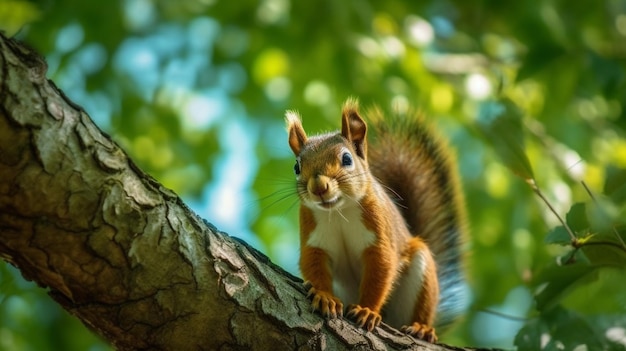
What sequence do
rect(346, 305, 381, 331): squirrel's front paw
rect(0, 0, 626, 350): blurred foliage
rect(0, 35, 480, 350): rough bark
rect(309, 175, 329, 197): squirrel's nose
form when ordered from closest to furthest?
rect(0, 35, 480, 350): rough bark → rect(346, 305, 381, 331): squirrel's front paw → rect(309, 175, 329, 197): squirrel's nose → rect(0, 0, 626, 350): blurred foliage

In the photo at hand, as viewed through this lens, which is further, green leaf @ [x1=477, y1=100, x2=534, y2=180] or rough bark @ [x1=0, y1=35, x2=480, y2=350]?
green leaf @ [x1=477, y1=100, x2=534, y2=180]

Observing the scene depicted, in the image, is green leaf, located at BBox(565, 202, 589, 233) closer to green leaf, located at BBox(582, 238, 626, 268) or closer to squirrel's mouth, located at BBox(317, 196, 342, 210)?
green leaf, located at BBox(582, 238, 626, 268)

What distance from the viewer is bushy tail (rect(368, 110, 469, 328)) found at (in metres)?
4.46

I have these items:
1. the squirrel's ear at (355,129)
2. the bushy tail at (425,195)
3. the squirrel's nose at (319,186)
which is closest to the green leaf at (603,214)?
the squirrel's nose at (319,186)

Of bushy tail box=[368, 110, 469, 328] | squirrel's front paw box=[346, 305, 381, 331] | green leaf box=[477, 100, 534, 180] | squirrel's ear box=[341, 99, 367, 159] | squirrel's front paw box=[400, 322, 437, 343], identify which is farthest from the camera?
bushy tail box=[368, 110, 469, 328]

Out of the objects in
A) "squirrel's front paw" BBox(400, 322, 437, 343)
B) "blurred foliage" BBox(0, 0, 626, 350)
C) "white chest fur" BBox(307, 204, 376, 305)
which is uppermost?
"blurred foliage" BBox(0, 0, 626, 350)

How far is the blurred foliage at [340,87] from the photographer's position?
17.6 feet

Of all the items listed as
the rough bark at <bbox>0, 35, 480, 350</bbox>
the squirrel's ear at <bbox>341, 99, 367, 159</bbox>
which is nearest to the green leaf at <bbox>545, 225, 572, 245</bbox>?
the rough bark at <bbox>0, 35, 480, 350</bbox>

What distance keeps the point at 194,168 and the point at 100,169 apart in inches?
214

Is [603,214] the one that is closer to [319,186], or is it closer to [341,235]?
[319,186]

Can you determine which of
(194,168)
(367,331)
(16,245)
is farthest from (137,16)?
(16,245)

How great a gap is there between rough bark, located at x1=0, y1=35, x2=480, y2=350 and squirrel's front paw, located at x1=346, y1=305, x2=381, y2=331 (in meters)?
0.42

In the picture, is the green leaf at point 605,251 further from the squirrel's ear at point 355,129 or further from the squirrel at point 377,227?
the squirrel's ear at point 355,129

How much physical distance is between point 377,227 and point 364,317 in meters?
0.59
